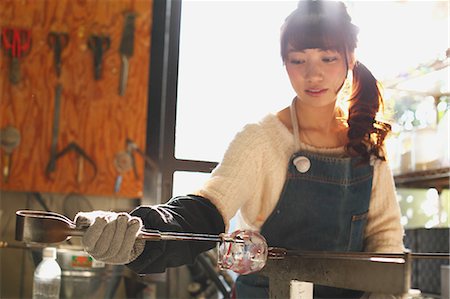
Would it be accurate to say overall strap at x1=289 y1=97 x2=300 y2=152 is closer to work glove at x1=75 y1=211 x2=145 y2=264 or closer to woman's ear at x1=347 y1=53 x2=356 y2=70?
woman's ear at x1=347 y1=53 x2=356 y2=70

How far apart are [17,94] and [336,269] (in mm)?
2165

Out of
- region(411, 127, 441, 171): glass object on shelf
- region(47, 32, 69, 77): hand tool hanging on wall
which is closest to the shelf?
region(411, 127, 441, 171): glass object on shelf

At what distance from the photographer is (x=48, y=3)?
2.71m

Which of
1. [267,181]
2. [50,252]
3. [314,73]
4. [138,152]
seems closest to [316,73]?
[314,73]

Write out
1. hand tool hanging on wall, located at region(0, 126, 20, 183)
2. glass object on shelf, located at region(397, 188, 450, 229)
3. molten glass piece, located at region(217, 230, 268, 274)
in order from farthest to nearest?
hand tool hanging on wall, located at region(0, 126, 20, 183) → glass object on shelf, located at region(397, 188, 450, 229) → molten glass piece, located at region(217, 230, 268, 274)

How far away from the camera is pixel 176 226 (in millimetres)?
958

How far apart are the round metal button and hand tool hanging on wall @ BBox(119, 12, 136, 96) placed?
176cm

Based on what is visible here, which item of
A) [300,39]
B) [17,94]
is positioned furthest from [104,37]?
[300,39]

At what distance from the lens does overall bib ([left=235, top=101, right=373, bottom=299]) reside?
3.83ft

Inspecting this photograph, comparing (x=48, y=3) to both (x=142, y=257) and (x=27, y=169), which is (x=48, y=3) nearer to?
(x=27, y=169)

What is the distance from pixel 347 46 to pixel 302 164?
10.0 inches

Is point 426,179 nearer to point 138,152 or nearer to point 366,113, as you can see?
point 366,113

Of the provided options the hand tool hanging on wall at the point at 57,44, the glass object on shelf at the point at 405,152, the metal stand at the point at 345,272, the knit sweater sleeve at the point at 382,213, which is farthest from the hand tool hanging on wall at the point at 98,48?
the metal stand at the point at 345,272

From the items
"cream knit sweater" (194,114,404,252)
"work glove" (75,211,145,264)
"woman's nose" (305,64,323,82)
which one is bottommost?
"work glove" (75,211,145,264)
